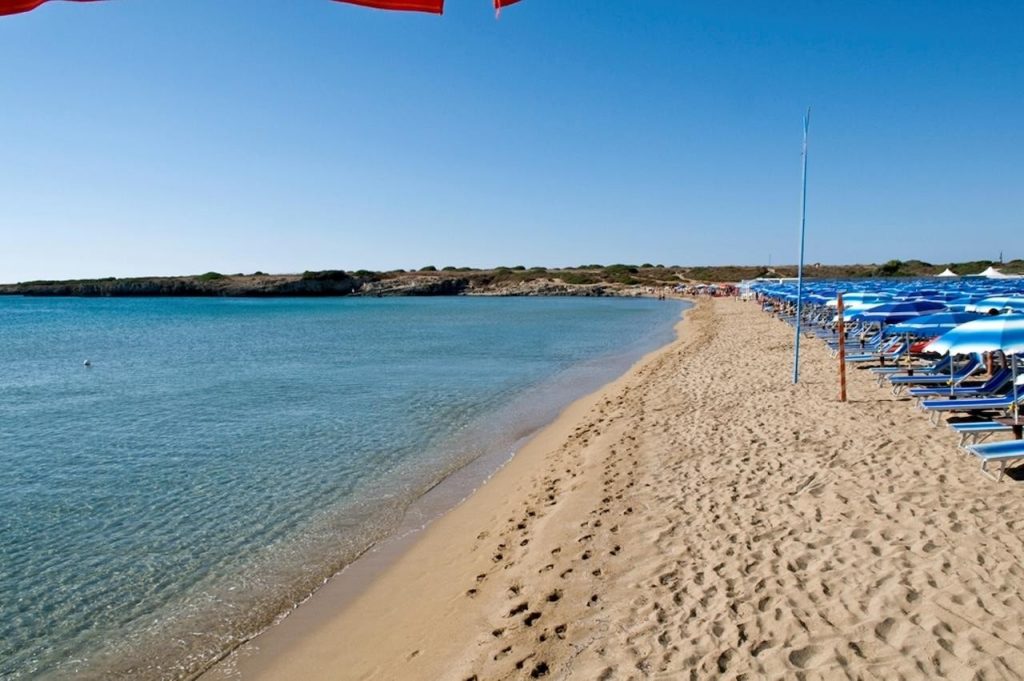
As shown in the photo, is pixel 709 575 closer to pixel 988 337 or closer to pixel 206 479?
pixel 988 337

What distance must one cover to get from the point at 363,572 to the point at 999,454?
7.25 m

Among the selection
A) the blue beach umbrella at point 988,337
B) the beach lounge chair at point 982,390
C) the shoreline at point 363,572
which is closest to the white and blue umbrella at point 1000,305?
the beach lounge chair at point 982,390

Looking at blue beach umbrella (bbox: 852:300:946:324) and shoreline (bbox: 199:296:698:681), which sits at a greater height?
blue beach umbrella (bbox: 852:300:946:324)

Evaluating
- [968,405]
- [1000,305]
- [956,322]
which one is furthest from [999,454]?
[1000,305]

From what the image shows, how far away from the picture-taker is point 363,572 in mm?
7242

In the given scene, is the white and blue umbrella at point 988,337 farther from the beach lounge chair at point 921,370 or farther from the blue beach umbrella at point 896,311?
the blue beach umbrella at point 896,311

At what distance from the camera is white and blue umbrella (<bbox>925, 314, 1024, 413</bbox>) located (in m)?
7.98

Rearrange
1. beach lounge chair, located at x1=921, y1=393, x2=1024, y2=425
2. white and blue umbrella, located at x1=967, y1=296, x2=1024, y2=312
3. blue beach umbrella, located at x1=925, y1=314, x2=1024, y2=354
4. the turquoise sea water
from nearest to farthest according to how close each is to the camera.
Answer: the turquoise sea water → blue beach umbrella, located at x1=925, y1=314, x2=1024, y2=354 → beach lounge chair, located at x1=921, y1=393, x2=1024, y2=425 → white and blue umbrella, located at x1=967, y1=296, x2=1024, y2=312

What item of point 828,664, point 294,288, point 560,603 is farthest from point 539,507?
point 294,288

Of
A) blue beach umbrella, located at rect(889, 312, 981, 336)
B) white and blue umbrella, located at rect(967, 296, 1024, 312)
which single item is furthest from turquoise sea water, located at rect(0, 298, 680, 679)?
white and blue umbrella, located at rect(967, 296, 1024, 312)

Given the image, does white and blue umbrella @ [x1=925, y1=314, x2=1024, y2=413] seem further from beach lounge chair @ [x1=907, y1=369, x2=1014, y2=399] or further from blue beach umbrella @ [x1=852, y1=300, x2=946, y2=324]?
blue beach umbrella @ [x1=852, y1=300, x2=946, y2=324]

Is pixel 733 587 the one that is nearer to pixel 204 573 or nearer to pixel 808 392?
pixel 204 573

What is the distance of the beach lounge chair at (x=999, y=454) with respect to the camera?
7.10 metres

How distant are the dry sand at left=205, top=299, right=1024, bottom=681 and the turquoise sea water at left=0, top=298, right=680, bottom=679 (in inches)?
46.3
